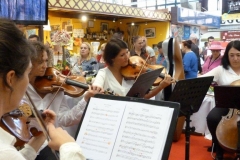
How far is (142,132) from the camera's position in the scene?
1.17 metres

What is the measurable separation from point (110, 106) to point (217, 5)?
11.4 meters

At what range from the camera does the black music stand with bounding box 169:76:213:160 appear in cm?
207

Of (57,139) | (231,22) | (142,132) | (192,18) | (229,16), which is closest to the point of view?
(57,139)

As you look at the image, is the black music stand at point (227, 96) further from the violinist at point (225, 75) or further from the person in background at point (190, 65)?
the person in background at point (190, 65)

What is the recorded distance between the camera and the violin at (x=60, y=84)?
1981mm

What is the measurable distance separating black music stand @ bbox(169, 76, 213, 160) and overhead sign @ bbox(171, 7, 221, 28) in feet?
21.3

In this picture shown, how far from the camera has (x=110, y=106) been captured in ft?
4.28

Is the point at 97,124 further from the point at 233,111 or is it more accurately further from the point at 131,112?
the point at 233,111

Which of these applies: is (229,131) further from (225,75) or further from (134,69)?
(134,69)

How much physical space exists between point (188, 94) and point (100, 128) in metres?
1.08

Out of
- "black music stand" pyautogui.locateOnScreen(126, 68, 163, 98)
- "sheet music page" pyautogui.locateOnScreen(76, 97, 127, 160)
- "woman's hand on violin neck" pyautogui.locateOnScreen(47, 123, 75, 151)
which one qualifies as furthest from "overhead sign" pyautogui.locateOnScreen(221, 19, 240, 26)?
"woman's hand on violin neck" pyautogui.locateOnScreen(47, 123, 75, 151)

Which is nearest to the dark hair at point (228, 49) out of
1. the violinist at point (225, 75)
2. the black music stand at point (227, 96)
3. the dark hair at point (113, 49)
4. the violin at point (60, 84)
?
the violinist at point (225, 75)

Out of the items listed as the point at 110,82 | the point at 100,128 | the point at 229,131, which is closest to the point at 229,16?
the point at 229,131

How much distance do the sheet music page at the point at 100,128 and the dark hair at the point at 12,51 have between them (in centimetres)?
55
